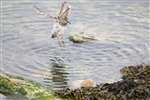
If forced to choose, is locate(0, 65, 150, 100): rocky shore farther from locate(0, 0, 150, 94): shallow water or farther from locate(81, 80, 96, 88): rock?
locate(0, 0, 150, 94): shallow water

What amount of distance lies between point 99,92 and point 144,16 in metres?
4.97

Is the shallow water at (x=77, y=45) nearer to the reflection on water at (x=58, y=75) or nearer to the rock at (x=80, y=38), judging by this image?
the reflection on water at (x=58, y=75)

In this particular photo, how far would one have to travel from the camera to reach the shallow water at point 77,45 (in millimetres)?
11352

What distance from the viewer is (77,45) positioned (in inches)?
496

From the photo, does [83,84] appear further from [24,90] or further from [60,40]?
[60,40]

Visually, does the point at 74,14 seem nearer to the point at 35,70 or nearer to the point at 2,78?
the point at 35,70

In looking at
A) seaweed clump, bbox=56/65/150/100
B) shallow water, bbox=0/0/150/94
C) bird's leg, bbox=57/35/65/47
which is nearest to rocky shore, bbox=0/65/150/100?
seaweed clump, bbox=56/65/150/100

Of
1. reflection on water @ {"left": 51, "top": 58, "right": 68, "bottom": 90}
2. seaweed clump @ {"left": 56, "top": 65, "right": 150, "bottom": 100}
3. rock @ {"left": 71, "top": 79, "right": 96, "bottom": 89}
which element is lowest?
reflection on water @ {"left": 51, "top": 58, "right": 68, "bottom": 90}

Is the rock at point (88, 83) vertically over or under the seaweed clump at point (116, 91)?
under

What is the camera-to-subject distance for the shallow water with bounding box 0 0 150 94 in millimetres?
11352

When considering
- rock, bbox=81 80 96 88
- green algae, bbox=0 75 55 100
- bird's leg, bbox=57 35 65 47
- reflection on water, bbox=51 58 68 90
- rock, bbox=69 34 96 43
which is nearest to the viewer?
green algae, bbox=0 75 55 100

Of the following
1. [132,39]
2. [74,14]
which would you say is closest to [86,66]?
[132,39]

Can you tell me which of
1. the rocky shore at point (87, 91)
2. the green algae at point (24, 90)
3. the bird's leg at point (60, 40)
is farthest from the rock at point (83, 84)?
the bird's leg at point (60, 40)

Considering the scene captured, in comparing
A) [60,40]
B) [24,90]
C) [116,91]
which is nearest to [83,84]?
[116,91]
